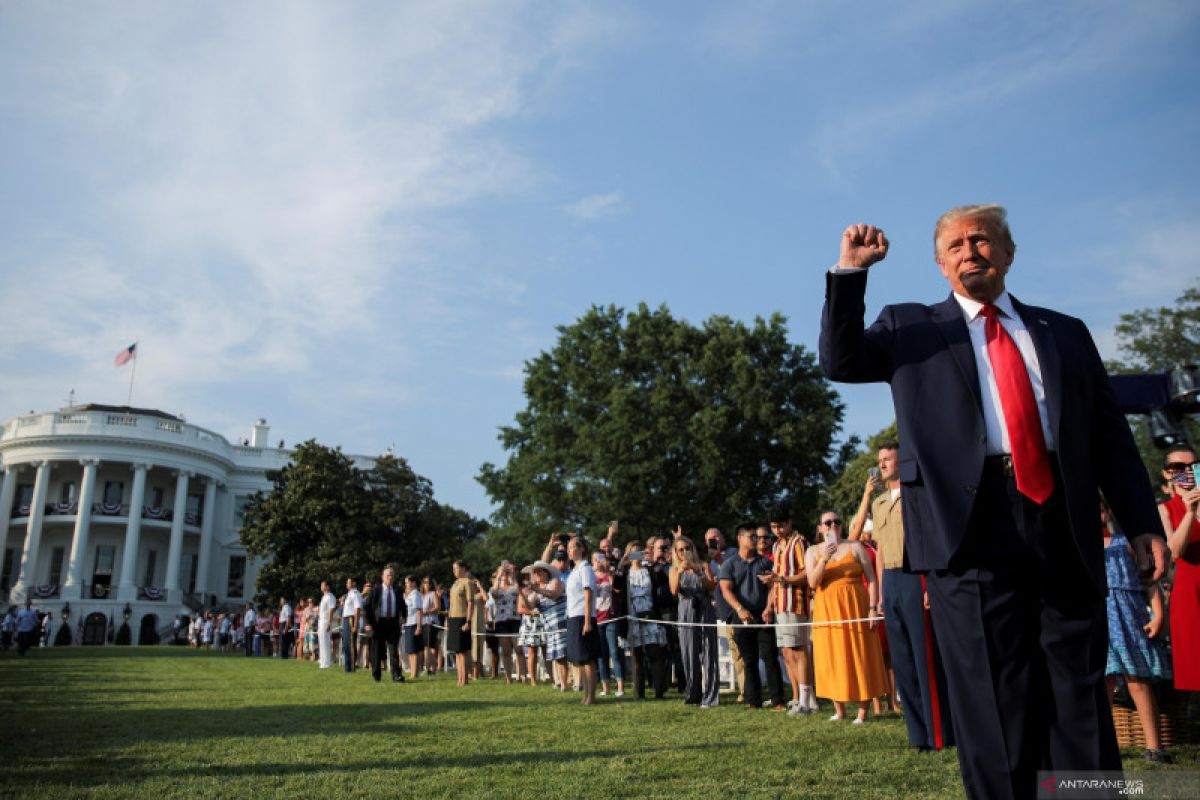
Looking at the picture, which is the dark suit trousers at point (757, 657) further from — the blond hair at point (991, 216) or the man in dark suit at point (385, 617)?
the man in dark suit at point (385, 617)

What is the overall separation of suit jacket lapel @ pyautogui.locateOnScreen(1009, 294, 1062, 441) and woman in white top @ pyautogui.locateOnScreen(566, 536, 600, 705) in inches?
336

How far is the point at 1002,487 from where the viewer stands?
9.33 feet

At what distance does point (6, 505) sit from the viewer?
2425 inches

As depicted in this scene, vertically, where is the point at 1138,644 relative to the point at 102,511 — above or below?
below

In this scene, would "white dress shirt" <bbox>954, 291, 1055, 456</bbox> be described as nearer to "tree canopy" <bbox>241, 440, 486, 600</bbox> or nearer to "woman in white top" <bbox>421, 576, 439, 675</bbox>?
"woman in white top" <bbox>421, 576, 439, 675</bbox>

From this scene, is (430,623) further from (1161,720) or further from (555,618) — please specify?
(1161,720)

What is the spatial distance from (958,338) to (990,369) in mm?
153

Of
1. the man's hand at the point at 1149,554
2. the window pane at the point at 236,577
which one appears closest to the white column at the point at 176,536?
the window pane at the point at 236,577

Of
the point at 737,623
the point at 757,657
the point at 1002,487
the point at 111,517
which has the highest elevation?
the point at 111,517

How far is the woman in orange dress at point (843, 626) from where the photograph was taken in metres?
8.46

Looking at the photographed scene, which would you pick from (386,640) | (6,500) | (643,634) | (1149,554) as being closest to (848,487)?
A: (386,640)

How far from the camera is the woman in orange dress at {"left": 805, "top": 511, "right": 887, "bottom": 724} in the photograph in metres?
8.46

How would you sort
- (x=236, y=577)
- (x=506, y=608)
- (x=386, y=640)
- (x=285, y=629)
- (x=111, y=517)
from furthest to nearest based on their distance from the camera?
(x=236, y=577) < (x=111, y=517) < (x=285, y=629) < (x=386, y=640) < (x=506, y=608)

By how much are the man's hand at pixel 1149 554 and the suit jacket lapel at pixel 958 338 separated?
2.35ft
